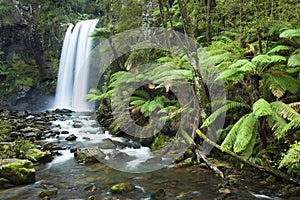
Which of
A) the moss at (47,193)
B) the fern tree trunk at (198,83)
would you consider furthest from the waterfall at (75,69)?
the moss at (47,193)

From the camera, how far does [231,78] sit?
5316mm

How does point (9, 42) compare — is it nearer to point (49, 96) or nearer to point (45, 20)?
point (45, 20)

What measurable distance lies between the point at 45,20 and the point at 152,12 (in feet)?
36.4

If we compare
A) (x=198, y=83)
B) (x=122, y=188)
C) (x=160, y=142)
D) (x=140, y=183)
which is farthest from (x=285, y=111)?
(x=160, y=142)

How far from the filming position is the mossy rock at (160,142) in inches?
304

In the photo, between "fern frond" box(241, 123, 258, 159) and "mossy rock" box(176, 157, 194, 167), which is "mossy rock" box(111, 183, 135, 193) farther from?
"fern frond" box(241, 123, 258, 159)

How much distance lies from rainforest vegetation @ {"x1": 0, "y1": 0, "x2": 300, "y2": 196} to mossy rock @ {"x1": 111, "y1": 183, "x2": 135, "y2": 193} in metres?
1.74

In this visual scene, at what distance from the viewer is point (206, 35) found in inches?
393

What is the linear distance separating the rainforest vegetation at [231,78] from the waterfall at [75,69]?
12.1 feet

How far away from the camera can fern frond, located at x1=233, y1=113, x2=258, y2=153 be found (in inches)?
184

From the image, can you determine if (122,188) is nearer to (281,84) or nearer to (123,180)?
(123,180)

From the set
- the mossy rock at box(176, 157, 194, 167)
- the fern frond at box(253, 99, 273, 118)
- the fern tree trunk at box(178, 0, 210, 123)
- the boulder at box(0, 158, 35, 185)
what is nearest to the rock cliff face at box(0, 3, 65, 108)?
the boulder at box(0, 158, 35, 185)

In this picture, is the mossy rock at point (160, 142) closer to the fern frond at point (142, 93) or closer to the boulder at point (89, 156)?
the boulder at point (89, 156)

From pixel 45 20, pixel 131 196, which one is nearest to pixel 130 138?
pixel 131 196
